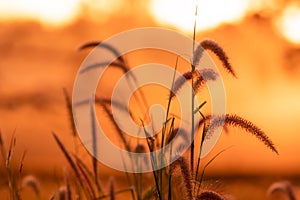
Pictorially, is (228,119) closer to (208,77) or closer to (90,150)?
(208,77)

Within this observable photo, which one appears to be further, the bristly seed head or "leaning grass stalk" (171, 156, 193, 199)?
the bristly seed head

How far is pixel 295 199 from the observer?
332cm

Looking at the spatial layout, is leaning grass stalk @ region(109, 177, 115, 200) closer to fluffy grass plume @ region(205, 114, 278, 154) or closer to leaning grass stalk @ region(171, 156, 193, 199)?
leaning grass stalk @ region(171, 156, 193, 199)

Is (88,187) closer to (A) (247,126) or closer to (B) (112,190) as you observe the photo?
(B) (112,190)

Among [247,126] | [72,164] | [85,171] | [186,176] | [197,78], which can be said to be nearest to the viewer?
[186,176]

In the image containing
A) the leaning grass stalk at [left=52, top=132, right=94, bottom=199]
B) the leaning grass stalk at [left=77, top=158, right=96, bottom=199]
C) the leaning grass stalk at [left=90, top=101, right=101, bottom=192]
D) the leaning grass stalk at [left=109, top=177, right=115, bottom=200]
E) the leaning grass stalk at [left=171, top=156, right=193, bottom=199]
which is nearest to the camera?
the leaning grass stalk at [left=171, top=156, right=193, bottom=199]

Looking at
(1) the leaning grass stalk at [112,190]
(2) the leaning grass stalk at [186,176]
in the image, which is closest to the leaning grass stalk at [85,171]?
(1) the leaning grass stalk at [112,190]

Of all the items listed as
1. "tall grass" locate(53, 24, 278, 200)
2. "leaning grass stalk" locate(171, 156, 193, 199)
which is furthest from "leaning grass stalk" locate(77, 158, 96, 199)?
"leaning grass stalk" locate(171, 156, 193, 199)

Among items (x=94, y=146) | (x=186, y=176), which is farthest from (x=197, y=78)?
(x=94, y=146)

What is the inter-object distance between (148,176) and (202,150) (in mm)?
1537

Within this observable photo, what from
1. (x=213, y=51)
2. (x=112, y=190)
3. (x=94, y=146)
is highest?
(x=213, y=51)

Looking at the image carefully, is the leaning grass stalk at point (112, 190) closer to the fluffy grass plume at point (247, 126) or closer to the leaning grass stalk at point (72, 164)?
the leaning grass stalk at point (72, 164)

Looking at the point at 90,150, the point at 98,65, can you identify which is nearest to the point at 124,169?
the point at 90,150

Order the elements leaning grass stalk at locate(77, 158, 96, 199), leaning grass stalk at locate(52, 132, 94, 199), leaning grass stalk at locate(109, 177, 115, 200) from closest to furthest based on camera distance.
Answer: leaning grass stalk at locate(109, 177, 115, 200), leaning grass stalk at locate(52, 132, 94, 199), leaning grass stalk at locate(77, 158, 96, 199)
